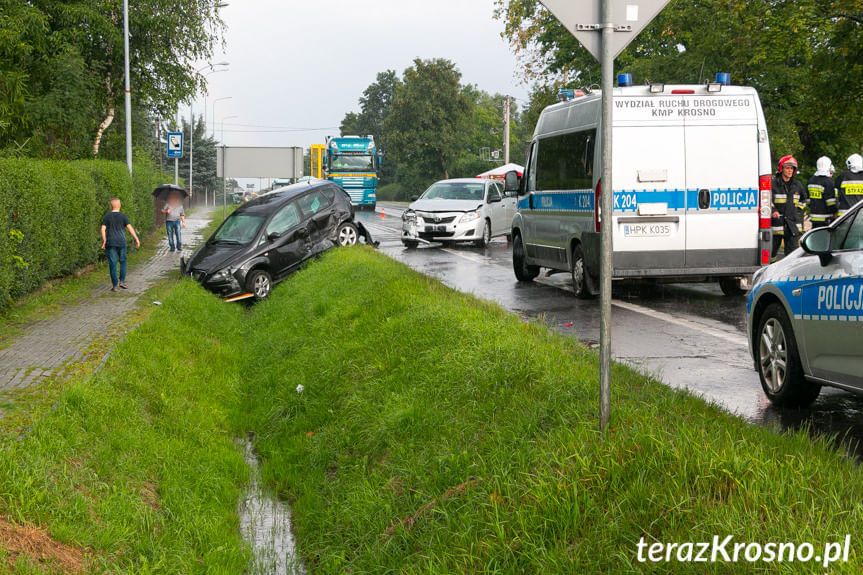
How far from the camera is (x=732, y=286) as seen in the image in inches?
531

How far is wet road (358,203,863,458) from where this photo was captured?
669 centimetres

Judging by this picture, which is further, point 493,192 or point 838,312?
→ point 493,192

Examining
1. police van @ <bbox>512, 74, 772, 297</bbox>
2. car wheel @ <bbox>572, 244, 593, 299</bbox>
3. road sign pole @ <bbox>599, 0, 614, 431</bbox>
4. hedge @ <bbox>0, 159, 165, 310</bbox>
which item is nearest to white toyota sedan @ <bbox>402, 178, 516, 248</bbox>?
hedge @ <bbox>0, 159, 165, 310</bbox>

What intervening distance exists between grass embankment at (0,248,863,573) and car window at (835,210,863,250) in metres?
1.40

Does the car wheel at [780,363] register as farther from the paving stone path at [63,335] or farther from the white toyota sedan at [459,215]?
the white toyota sedan at [459,215]

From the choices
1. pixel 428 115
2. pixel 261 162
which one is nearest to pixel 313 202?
pixel 261 162

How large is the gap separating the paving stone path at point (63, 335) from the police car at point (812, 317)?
20.5 feet

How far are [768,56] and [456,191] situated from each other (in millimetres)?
9193

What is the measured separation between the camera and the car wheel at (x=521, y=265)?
16234 mm

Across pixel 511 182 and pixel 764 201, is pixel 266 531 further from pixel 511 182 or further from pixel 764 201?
pixel 511 182

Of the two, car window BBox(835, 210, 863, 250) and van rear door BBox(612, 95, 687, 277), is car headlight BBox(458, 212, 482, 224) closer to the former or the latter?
van rear door BBox(612, 95, 687, 277)

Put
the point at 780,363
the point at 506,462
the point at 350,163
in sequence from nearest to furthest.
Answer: the point at 506,462, the point at 780,363, the point at 350,163

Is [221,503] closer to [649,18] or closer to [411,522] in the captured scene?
[411,522]

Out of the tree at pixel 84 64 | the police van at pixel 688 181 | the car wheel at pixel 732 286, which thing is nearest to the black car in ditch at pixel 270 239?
the tree at pixel 84 64
